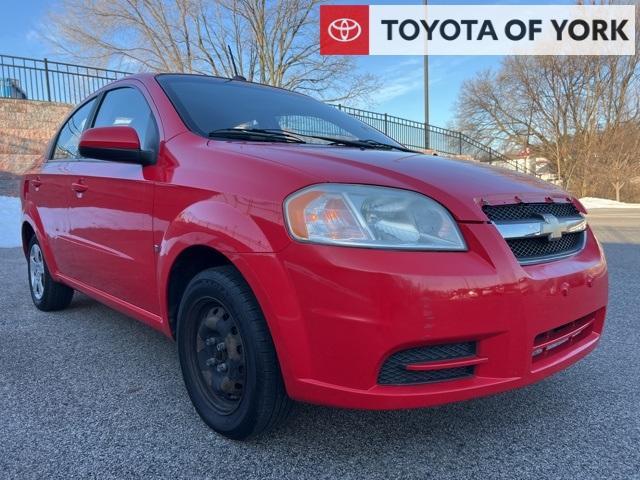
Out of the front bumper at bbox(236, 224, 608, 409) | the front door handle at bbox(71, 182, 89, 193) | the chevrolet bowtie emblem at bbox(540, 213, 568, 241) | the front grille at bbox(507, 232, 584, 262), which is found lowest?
the front bumper at bbox(236, 224, 608, 409)

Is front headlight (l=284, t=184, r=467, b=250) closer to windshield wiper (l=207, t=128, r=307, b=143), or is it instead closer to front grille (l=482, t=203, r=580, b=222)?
A: front grille (l=482, t=203, r=580, b=222)

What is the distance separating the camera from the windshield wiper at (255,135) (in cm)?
248

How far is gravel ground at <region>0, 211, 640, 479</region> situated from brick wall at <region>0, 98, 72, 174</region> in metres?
10.4

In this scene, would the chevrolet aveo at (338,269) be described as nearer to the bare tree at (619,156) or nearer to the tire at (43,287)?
the tire at (43,287)

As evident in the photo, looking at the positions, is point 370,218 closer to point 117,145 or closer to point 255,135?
point 255,135

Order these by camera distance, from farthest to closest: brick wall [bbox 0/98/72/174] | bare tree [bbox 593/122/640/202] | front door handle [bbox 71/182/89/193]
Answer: bare tree [bbox 593/122/640/202] < brick wall [bbox 0/98/72/174] < front door handle [bbox 71/182/89/193]

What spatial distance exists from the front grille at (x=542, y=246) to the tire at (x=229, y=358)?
0.98 meters

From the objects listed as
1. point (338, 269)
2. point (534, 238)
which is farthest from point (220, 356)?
point (534, 238)

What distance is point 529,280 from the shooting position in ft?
5.90

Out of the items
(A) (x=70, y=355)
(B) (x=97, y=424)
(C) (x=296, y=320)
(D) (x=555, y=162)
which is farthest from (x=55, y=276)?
(D) (x=555, y=162)

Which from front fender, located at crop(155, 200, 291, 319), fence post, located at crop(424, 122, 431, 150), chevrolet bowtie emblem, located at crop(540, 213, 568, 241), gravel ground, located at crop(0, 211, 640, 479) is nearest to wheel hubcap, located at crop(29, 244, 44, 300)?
gravel ground, located at crop(0, 211, 640, 479)

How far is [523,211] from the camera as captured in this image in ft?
6.63

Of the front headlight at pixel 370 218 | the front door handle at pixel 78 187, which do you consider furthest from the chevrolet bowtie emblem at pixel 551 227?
the front door handle at pixel 78 187

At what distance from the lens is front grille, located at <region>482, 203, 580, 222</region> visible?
1.92m
